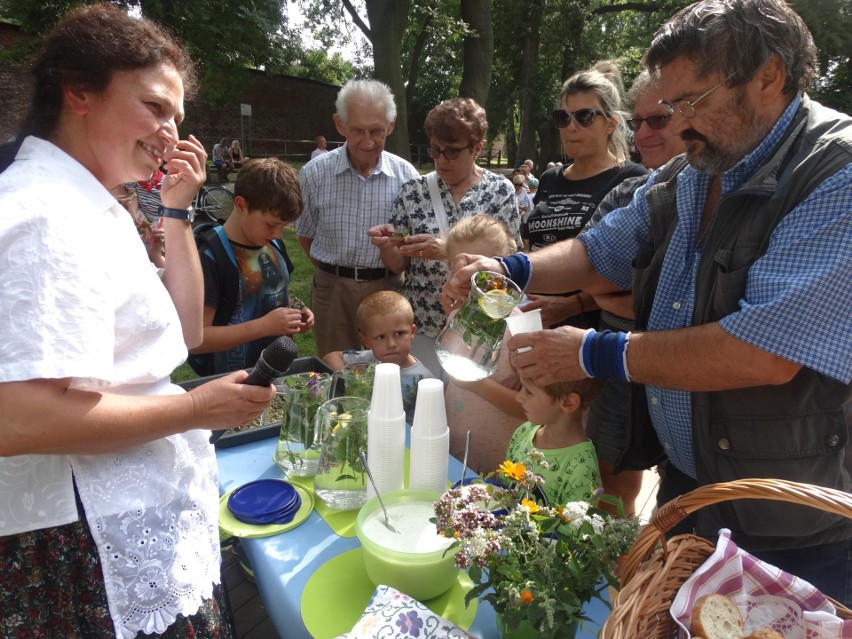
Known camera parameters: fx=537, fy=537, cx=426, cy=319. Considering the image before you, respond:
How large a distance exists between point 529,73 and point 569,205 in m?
15.7

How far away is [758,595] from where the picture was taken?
109 cm

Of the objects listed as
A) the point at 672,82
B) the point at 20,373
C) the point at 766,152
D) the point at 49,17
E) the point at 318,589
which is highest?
the point at 49,17

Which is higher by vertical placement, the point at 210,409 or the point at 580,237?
the point at 580,237

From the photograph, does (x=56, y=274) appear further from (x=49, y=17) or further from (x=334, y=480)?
(x=49, y=17)

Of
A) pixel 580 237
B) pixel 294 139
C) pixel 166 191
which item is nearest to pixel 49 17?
pixel 166 191

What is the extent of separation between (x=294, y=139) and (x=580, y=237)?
2735 cm

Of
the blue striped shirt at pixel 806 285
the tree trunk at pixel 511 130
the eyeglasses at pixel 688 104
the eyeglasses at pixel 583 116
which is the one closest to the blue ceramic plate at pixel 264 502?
the blue striped shirt at pixel 806 285

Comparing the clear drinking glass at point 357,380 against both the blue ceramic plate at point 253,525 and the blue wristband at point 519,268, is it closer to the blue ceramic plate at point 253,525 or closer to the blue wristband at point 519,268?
the blue ceramic plate at point 253,525

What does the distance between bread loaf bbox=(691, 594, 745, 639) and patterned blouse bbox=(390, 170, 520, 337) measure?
2.19 meters

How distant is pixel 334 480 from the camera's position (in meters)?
1.57

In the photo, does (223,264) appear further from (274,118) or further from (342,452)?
(274,118)

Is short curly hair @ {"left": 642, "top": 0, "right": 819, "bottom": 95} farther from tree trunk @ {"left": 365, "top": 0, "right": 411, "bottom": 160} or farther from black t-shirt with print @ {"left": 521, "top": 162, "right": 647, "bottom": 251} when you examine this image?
tree trunk @ {"left": 365, "top": 0, "right": 411, "bottom": 160}

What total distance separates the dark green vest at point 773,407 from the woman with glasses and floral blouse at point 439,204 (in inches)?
69.7

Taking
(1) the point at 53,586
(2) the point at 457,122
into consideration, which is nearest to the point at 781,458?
(1) the point at 53,586
